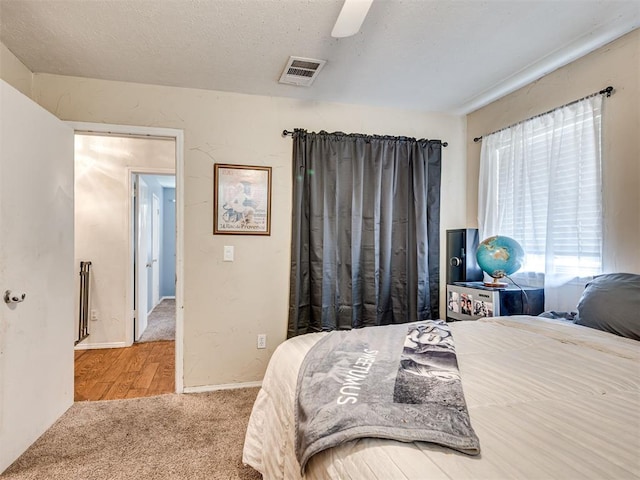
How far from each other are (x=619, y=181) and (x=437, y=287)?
1601 millimetres

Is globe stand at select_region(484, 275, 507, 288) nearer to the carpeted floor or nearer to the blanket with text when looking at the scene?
the blanket with text

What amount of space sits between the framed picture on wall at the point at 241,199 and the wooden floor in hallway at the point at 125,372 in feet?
4.58

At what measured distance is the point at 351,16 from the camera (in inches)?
61.1

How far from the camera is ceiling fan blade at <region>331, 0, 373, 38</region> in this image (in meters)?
1.49

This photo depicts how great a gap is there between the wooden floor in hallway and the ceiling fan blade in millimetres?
2794

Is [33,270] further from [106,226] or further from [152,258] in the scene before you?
[152,258]

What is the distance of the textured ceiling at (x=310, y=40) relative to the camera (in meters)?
1.83

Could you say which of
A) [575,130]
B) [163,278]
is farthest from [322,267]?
[163,278]

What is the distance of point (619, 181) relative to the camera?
2078mm

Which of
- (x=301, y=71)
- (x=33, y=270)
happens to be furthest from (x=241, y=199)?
(x=33, y=270)

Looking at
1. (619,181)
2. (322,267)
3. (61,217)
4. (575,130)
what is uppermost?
(575,130)

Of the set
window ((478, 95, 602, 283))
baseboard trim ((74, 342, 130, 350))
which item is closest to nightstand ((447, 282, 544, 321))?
window ((478, 95, 602, 283))

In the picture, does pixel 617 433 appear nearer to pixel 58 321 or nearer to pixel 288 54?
pixel 288 54

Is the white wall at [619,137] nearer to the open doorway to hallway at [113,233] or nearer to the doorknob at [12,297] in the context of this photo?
the doorknob at [12,297]
